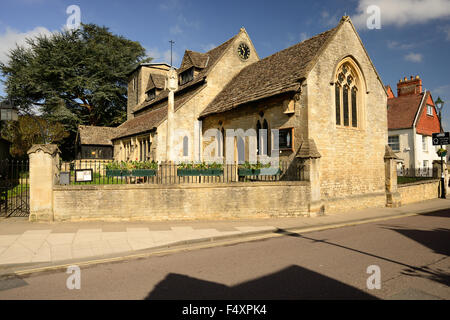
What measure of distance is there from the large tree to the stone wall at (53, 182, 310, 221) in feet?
103

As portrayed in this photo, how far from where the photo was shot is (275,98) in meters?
15.6

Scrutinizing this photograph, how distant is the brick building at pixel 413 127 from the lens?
30.4m

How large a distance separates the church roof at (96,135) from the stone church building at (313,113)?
40.7 ft

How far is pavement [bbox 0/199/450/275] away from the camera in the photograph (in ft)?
22.5

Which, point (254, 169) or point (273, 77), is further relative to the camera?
point (273, 77)

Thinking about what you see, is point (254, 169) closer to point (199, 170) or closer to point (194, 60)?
point (199, 170)

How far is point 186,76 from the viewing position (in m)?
26.5

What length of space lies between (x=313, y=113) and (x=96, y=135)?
88.2 ft

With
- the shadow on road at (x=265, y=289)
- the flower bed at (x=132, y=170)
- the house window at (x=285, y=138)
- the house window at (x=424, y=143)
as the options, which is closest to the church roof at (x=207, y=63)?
the house window at (x=285, y=138)

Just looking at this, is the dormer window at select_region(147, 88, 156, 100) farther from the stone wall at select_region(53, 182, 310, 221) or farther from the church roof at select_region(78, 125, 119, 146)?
the stone wall at select_region(53, 182, 310, 221)

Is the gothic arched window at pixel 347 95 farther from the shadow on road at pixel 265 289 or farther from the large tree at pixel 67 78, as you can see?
the large tree at pixel 67 78

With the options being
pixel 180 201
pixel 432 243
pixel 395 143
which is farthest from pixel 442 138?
pixel 180 201
